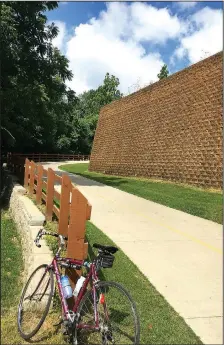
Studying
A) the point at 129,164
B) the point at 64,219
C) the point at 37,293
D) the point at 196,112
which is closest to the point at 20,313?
the point at 37,293

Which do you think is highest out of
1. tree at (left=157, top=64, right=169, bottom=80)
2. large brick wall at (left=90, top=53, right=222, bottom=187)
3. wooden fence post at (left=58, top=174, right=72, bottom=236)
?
tree at (left=157, top=64, right=169, bottom=80)

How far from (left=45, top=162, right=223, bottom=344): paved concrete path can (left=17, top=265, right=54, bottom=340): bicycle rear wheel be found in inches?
68.7

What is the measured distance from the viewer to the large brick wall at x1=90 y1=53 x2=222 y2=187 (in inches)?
692

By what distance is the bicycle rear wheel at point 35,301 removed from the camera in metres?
4.94

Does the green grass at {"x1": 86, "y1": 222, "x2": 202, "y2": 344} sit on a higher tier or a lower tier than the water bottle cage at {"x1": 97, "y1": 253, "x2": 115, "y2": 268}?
lower

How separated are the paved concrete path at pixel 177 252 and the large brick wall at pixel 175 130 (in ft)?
16.6

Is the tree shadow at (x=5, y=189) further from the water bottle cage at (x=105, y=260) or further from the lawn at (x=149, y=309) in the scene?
the water bottle cage at (x=105, y=260)

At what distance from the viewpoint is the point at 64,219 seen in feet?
22.1

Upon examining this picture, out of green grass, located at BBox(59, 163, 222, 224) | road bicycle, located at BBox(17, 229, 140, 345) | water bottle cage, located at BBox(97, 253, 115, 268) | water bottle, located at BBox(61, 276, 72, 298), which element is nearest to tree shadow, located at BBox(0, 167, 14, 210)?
green grass, located at BBox(59, 163, 222, 224)

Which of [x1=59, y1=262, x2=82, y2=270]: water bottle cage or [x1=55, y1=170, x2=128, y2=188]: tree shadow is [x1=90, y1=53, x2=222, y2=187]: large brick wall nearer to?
[x1=55, y1=170, x2=128, y2=188]: tree shadow

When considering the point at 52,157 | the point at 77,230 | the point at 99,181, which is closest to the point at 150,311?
the point at 77,230

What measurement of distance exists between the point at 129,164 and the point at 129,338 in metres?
21.2

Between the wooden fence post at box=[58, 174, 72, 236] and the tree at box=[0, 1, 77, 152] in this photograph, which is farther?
the tree at box=[0, 1, 77, 152]

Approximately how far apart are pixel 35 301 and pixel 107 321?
1.10 m
